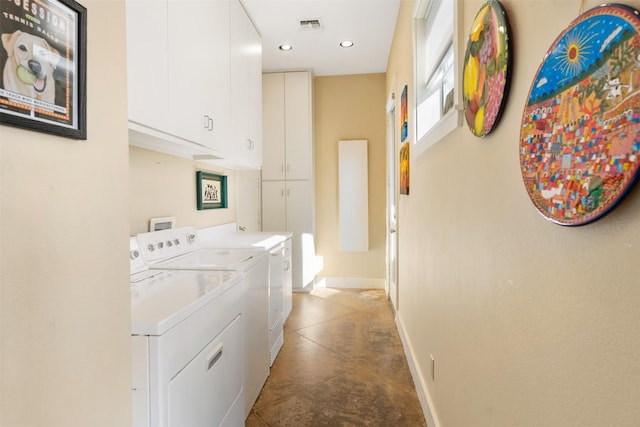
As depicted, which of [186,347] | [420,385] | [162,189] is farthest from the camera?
[162,189]

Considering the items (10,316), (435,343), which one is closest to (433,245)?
(435,343)

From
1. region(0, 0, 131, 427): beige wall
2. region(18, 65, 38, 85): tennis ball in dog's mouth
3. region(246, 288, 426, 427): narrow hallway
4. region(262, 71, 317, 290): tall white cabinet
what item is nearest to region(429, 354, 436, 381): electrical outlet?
region(246, 288, 426, 427): narrow hallway

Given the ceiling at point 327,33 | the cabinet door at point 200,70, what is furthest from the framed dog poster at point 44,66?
the ceiling at point 327,33

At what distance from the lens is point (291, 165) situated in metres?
4.16

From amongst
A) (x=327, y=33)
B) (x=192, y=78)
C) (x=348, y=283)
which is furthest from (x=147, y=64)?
(x=348, y=283)

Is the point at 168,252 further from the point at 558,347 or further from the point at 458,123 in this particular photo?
the point at 558,347

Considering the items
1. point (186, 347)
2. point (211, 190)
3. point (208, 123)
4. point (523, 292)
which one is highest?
point (208, 123)

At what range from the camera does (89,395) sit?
66 centimetres

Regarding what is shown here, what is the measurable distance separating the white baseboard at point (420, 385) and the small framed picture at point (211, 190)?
6.09 ft

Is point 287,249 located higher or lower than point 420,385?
higher

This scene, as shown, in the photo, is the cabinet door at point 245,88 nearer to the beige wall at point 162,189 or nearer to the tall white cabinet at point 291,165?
the beige wall at point 162,189

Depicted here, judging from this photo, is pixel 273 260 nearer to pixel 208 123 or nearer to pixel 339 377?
pixel 339 377

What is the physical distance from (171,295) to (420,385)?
149 cm

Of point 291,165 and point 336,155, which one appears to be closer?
point 291,165
